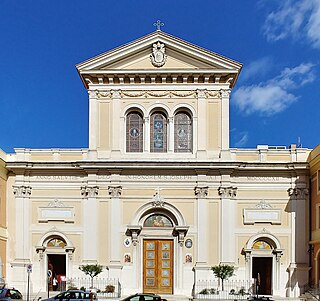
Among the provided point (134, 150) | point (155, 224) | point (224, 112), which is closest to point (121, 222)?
point (155, 224)

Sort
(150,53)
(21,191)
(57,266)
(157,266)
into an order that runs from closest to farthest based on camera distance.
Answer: (157,266)
(21,191)
(150,53)
(57,266)

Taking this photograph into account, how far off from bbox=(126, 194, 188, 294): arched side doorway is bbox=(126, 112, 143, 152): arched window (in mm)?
3542

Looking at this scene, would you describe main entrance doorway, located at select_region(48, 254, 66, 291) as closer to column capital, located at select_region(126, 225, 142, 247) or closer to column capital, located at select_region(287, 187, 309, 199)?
column capital, located at select_region(126, 225, 142, 247)

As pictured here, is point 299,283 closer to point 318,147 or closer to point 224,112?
point 318,147

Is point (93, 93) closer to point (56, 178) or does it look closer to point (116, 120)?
point (116, 120)

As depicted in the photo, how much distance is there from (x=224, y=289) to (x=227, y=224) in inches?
156

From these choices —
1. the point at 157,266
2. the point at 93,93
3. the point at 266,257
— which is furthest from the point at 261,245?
the point at 93,93

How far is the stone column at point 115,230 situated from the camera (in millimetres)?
34688

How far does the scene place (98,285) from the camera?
34312mm

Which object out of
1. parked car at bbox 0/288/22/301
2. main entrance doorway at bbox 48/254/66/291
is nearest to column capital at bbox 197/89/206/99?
main entrance doorway at bbox 48/254/66/291

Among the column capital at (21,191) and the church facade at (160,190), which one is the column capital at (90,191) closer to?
the church facade at (160,190)

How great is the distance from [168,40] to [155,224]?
1183cm

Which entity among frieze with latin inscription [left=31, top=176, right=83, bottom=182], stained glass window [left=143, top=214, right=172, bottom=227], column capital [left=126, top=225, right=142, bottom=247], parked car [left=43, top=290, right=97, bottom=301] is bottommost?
parked car [left=43, top=290, right=97, bottom=301]

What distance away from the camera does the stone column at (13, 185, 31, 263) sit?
3556 centimetres
